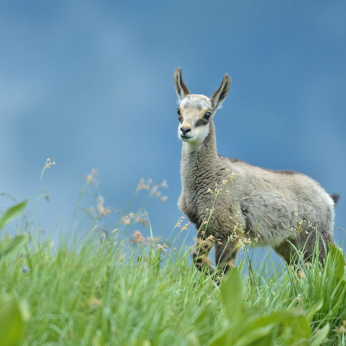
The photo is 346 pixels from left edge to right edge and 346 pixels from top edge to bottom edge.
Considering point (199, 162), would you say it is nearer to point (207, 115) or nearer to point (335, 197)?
point (207, 115)

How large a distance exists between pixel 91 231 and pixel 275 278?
2.69 metres

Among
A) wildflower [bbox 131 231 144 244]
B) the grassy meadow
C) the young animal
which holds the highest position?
the young animal

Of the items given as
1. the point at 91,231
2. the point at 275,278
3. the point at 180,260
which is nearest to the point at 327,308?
the point at 275,278

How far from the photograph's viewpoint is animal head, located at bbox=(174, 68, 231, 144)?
20.5ft

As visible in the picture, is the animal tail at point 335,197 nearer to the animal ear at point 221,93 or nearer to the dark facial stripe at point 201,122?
the animal ear at point 221,93

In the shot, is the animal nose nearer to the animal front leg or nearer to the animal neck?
the animal neck

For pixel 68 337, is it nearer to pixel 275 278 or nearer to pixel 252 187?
pixel 275 278

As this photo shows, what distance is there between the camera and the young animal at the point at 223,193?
632 cm

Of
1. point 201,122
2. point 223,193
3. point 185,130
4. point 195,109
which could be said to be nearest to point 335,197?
point 223,193

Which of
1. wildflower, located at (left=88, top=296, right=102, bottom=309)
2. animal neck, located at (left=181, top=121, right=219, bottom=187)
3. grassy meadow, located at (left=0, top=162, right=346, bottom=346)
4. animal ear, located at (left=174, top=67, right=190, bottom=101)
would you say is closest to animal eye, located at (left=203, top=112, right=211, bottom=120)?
animal neck, located at (left=181, top=121, right=219, bottom=187)

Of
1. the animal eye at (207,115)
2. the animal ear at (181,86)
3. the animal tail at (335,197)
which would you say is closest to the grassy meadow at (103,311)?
the animal eye at (207,115)

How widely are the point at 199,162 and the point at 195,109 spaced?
928 mm

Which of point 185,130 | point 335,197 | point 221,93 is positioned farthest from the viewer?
point 335,197

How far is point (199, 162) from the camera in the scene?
22.5 feet
